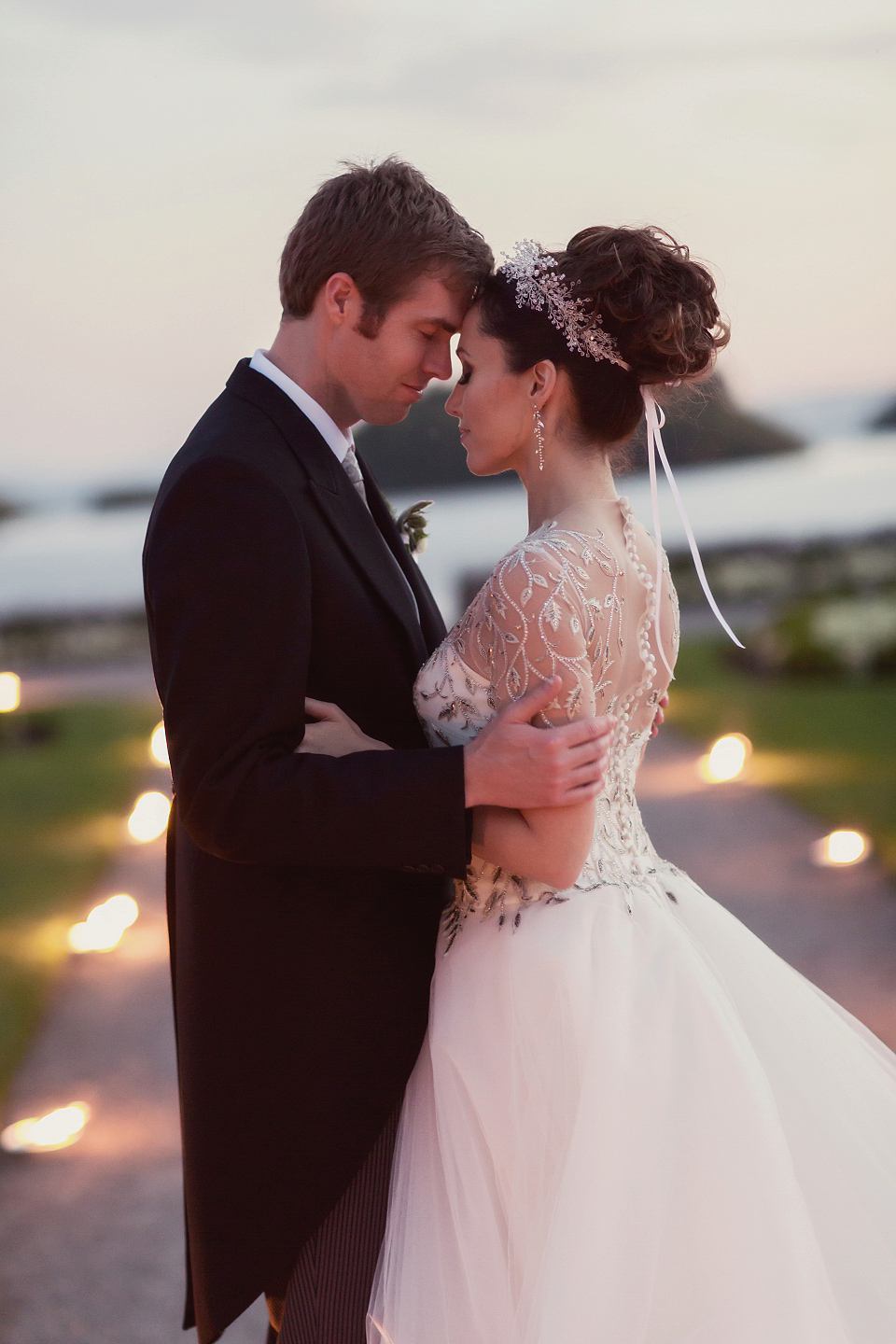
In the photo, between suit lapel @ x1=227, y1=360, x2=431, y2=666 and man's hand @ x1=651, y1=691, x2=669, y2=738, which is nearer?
suit lapel @ x1=227, y1=360, x2=431, y2=666

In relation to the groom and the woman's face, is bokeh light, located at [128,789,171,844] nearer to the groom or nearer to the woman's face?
the groom

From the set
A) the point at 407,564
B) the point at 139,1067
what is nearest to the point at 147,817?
the point at 139,1067

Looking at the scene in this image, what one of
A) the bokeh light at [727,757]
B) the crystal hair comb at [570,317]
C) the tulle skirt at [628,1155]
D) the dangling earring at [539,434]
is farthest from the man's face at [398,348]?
the bokeh light at [727,757]

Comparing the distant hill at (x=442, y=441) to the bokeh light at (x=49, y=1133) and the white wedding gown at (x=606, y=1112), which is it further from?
the bokeh light at (x=49, y=1133)

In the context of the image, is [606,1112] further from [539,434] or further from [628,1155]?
[539,434]

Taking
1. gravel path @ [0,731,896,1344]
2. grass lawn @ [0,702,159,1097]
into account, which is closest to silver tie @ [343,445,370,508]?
gravel path @ [0,731,896,1344]

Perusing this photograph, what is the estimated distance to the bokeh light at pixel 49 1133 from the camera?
3309mm

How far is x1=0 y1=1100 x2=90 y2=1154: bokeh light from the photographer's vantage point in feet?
10.9

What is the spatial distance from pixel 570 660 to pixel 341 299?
2.38ft

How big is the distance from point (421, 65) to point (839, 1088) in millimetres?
3375

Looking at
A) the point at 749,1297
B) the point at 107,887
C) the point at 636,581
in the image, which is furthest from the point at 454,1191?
the point at 107,887

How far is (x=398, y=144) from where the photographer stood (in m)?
3.56

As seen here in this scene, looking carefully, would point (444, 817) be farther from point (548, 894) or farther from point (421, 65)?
point (421, 65)

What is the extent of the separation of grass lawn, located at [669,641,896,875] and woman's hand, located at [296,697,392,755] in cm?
449
